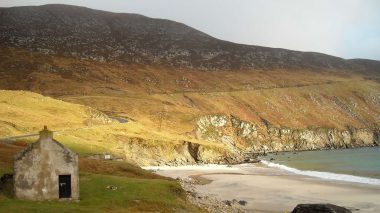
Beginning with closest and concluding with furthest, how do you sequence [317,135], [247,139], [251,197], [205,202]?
1. [205,202]
2. [251,197]
3. [247,139]
4. [317,135]

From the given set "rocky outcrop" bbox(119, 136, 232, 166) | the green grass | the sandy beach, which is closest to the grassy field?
the green grass

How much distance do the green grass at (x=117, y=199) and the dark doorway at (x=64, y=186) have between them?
2.60 ft

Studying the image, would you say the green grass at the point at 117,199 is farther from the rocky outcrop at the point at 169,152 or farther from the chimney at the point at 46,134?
the rocky outcrop at the point at 169,152

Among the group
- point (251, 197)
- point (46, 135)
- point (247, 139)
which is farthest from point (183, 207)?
point (247, 139)

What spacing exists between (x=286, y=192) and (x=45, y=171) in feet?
101

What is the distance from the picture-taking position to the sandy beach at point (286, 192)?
146 feet

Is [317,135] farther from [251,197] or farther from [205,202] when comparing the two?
[205,202]

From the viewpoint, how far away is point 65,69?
633ft

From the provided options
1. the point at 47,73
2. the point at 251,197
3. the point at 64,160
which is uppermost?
the point at 47,73

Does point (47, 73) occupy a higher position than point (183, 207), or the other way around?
point (47, 73)

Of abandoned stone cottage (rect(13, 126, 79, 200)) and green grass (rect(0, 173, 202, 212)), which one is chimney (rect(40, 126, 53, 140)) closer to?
abandoned stone cottage (rect(13, 126, 79, 200))

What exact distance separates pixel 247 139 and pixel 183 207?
129 m

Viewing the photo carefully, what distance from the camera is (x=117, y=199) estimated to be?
107 feet

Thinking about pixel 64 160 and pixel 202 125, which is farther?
pixel 202 125
